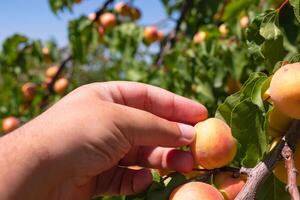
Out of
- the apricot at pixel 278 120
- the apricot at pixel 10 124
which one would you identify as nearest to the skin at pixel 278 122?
the apricot at pixel 278 120

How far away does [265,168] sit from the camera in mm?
880

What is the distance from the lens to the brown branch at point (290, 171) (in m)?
0.77

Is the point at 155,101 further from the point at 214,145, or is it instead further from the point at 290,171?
the point at 290,171

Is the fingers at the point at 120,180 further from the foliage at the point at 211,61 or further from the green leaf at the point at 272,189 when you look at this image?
the green leaf at the point at 272,189

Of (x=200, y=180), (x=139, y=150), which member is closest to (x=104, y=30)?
(x=139, y=150)

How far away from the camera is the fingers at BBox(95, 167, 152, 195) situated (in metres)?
1.13

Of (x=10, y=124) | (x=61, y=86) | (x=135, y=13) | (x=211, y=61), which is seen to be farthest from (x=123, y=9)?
(x=211, y=61)

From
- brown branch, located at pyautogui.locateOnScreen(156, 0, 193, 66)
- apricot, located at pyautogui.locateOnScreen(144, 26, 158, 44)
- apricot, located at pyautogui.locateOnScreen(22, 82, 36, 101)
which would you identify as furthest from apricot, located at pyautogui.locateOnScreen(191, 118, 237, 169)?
apricot, located at pyautogui.locateOnScreen(22, 82, 36, 101)

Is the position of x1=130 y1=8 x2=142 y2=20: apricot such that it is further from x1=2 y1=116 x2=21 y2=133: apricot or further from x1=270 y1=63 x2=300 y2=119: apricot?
x1=270 y1=63 x2=300 y2=119: apricot

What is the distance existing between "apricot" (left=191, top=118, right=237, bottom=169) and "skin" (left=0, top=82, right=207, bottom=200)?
3 cm

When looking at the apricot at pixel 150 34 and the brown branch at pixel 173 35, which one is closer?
the brown branch at pixel 173 35

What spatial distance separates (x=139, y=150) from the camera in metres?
1.24

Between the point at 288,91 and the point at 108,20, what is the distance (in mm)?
3069

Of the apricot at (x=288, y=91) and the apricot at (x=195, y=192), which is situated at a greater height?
the apricot at (x=288, y=91)
